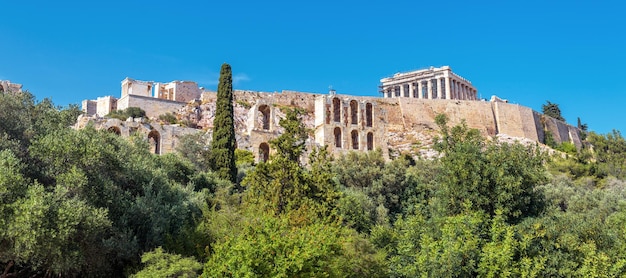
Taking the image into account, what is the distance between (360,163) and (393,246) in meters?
14.7

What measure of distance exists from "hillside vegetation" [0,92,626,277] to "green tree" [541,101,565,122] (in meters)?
55.1

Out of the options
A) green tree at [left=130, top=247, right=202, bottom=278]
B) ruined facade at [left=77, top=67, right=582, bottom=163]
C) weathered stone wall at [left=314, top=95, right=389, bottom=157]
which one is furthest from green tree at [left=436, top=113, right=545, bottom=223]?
weathered stone wall at [left=314, top=95, right=389, bottom=157]

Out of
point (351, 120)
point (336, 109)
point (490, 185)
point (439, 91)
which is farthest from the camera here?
point (439, 91)

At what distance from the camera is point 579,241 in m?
20.7

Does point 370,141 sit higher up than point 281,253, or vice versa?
point 370,141

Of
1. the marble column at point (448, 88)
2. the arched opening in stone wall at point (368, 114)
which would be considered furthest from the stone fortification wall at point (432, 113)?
the arched opening in stone wall at point (368, 114)

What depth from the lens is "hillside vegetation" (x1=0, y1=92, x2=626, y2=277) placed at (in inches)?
598

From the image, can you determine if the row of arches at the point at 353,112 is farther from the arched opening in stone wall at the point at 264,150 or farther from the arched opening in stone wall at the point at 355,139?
the arched opening in stone wall at the point at 264,150

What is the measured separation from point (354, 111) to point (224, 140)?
22.4 m

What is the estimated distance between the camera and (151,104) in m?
54.1

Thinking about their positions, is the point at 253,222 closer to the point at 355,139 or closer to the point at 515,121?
the point at 355,139

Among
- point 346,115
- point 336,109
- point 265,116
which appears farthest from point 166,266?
point 336,109

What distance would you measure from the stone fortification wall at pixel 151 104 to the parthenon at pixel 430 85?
33020 millimetres

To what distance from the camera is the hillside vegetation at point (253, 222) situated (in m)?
15.2
